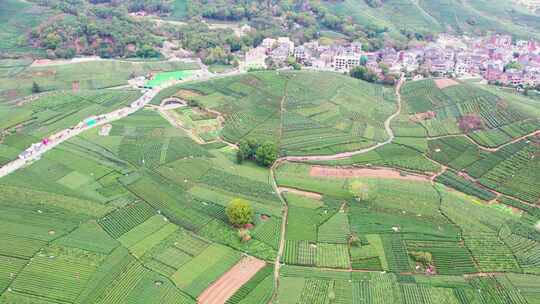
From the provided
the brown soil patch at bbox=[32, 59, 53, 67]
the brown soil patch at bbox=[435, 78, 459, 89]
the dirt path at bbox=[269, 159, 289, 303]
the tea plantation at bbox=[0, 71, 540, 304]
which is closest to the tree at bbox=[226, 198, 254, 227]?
the tea plantation at bbox=[0, 71, 540, 304]

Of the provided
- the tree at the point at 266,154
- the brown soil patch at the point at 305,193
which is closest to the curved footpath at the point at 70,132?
the tree at the point at 266,154

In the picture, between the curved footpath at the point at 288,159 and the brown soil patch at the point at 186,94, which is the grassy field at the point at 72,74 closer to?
the brown soil patch at the point at 186,94

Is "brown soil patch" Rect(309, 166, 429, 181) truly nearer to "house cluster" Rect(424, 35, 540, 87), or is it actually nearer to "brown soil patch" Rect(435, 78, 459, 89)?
"brown soil patch" Rect(435, 78, 459, 89)

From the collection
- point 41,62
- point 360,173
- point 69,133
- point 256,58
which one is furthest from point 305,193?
point 41,62

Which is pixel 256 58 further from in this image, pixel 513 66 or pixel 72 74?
pixel 513 66

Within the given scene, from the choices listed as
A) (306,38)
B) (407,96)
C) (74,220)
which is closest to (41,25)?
(306,38)

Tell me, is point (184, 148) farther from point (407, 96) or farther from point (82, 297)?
point (407, 96)
